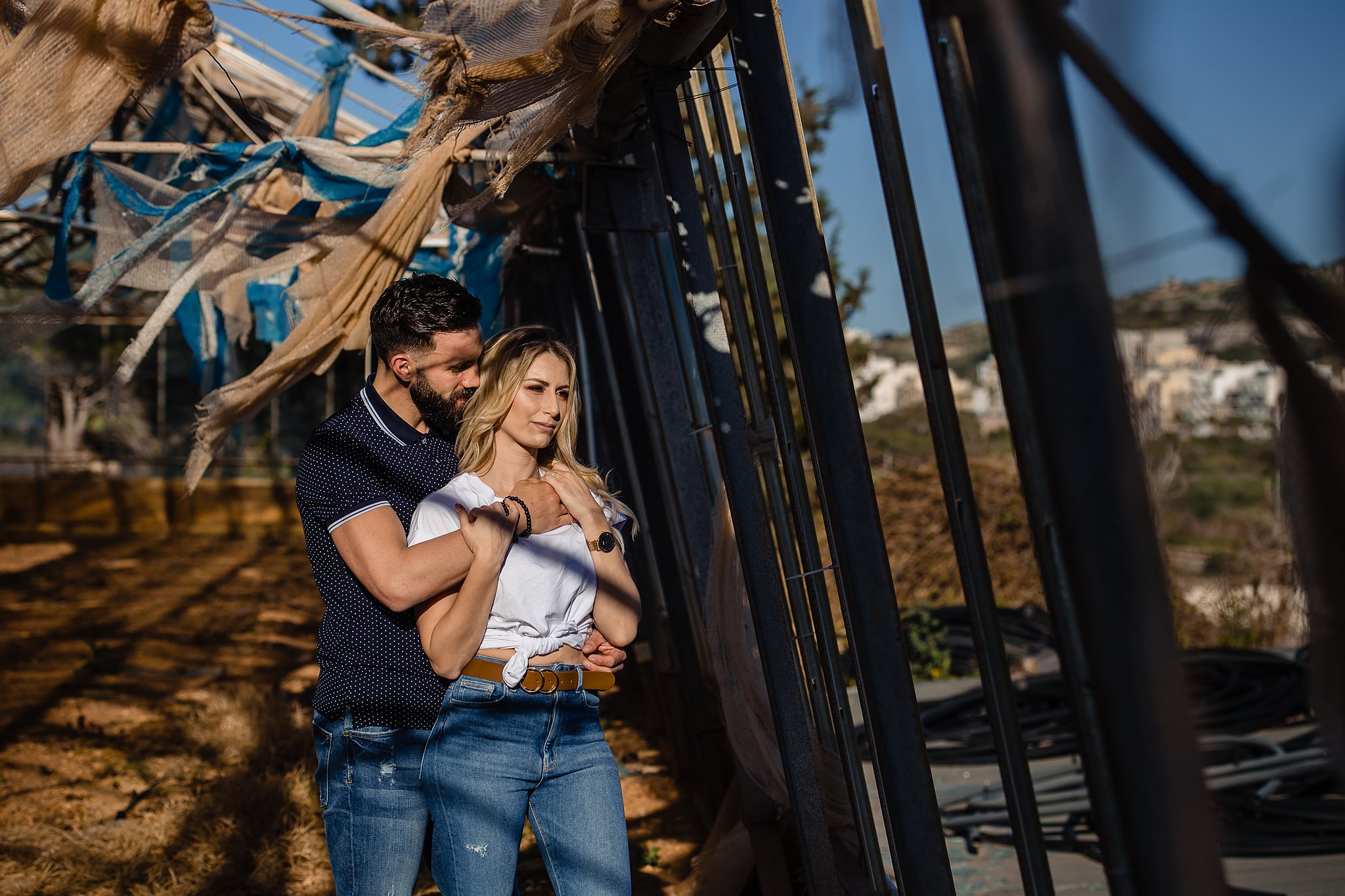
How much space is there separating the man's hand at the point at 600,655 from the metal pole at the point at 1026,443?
1138 mm

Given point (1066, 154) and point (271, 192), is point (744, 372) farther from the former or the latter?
point (271, 192)

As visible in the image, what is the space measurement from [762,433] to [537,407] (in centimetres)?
76

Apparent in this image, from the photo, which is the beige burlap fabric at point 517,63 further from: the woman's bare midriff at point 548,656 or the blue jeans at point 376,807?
the blue jeans at point 376,807

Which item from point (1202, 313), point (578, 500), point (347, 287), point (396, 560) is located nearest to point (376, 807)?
point (396, 560)

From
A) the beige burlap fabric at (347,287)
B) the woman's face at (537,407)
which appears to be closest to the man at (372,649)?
the woman's face at (537,407)

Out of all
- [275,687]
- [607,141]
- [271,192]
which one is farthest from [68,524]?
[607,141]

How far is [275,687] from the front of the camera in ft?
23.0

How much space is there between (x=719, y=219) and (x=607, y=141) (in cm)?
72

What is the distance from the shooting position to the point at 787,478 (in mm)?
2582

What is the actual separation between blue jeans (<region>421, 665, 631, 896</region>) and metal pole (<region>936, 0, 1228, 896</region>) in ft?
4.14

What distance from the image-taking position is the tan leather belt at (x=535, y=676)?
2.04 m

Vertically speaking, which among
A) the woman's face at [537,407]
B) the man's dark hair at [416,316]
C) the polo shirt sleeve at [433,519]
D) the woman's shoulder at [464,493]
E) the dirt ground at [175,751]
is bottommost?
the dirt ground at [175,751]

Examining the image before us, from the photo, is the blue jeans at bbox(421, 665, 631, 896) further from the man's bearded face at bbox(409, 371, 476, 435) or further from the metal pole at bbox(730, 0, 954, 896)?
the man's bearded face at bbox(409, 371, 476, 435)

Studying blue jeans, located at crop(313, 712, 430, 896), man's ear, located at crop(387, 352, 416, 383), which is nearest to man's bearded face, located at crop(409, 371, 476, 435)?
man's ear, located at crop(387, 352, 416, 383)
